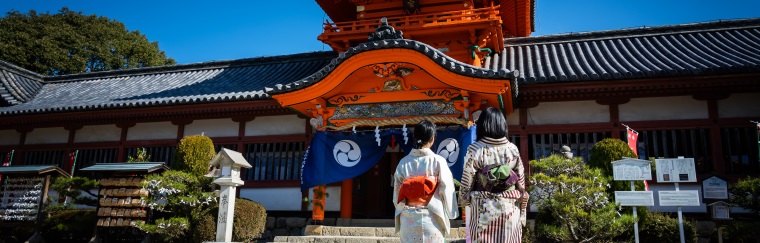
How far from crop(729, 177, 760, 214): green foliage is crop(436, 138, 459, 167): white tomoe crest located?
14.3 ft

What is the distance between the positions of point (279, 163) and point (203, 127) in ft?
7.97

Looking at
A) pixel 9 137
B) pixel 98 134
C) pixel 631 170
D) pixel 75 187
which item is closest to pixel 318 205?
pixel 75 187

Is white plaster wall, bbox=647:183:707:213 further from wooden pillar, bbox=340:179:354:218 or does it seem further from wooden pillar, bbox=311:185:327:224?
wooden pillar, bbox=311:185:327:224

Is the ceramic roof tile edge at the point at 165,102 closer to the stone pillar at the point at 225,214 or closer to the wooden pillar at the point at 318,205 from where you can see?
the wooden pillar at the point at 318,205

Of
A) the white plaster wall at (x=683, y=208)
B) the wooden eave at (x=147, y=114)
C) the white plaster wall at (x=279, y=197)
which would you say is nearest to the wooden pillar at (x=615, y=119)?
the white plaster wall at (x=683, y=208)

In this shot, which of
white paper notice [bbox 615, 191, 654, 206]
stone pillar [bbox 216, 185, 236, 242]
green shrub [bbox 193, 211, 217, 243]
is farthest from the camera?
Result: green shrub [bbox 193, 211, 217, 243]

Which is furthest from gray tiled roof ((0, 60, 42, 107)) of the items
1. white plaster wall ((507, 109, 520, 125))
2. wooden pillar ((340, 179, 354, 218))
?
white plaster wall ((507, 109, 520, 125))

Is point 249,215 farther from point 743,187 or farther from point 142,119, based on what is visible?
point 743,187

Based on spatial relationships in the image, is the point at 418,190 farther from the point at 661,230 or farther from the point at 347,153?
the point at 347,153

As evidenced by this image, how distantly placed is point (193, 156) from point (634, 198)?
7.93 m

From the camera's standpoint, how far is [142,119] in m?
13.9

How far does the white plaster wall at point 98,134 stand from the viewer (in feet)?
46.6

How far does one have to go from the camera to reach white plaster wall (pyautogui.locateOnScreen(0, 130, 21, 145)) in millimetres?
15188

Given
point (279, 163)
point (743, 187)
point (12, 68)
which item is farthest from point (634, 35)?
point (12, 68)
